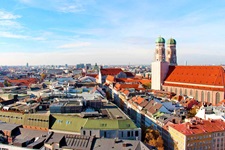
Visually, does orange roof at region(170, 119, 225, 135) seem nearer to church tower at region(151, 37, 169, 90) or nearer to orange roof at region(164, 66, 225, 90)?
orange roof at region(164, 66, 225, 90)

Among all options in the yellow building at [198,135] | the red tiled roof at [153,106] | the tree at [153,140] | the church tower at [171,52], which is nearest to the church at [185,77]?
the church tower at [171,52]

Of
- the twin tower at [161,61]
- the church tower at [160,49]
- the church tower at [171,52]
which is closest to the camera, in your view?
the twin tower at [161,61]

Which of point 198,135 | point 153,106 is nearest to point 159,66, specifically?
point 153,106

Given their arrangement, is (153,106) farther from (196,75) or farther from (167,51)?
(167,51)

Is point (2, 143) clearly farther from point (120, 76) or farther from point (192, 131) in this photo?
point (120, 76)

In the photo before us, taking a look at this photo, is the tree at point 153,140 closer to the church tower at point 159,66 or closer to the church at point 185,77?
the church at point 185,77

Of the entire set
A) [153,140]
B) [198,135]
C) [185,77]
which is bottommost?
[153,140]

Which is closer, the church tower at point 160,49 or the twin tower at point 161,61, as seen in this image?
the twin tower at point 161,61
